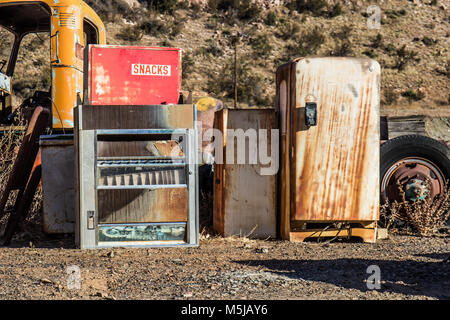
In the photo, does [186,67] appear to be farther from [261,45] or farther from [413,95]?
[413,95]

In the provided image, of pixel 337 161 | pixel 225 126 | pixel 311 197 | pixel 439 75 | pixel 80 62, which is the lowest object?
pixel 311 197

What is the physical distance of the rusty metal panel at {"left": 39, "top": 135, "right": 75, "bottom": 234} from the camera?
5.68 meters

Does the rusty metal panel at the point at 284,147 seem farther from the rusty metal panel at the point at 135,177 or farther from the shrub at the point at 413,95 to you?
the shrub at the point at 413,95

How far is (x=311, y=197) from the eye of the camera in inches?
209

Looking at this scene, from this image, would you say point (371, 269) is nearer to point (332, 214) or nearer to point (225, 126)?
point (332, 214)

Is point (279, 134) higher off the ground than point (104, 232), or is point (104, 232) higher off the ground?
point (279, 134)

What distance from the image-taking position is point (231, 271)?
405 cm

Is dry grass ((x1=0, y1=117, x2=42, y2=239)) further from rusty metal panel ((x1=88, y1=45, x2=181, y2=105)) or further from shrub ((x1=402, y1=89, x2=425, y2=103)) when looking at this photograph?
shrub ((x1=402, y1=89, x2=425, y2=103))

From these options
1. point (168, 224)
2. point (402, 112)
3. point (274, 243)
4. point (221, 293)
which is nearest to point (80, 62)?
point (168, 224)

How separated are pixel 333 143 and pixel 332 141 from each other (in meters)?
0.02

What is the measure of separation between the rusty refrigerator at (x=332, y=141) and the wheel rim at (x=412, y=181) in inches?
29.3

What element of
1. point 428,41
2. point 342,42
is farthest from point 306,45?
point 428,41
